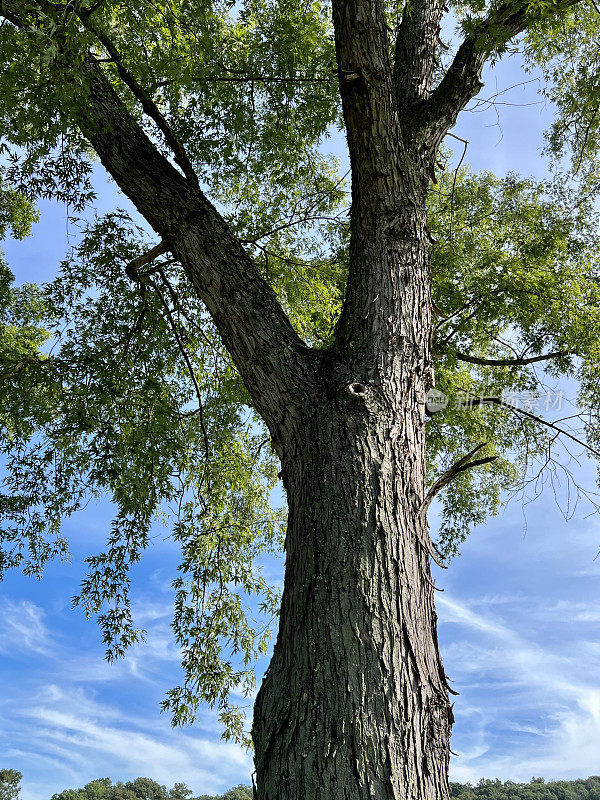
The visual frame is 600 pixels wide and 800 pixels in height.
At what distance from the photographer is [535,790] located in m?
23.1

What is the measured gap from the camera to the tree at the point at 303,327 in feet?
8.39

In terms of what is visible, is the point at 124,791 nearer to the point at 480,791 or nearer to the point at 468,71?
the point at 480,791

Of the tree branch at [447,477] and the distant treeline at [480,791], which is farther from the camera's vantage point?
the distant treeline at [480,791]

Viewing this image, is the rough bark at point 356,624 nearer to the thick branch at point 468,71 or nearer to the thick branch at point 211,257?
the thick branch at point 211,257

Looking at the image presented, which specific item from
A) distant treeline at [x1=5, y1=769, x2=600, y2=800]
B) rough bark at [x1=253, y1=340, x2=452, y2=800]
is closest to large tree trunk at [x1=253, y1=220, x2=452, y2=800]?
rough bark at [x1=253, y1=340, x2=452, y2=800]

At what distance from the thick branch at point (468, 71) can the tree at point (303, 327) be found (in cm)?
3

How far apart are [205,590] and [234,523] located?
694 mm

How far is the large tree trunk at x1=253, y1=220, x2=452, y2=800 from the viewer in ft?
7.41

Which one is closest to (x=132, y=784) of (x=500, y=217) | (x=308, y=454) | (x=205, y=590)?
(x=205, y=590)

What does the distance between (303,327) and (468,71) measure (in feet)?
10.8

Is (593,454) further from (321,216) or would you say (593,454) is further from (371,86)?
(371,86)

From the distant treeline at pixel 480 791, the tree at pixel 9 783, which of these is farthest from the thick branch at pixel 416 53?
the tree at pixel 9 783

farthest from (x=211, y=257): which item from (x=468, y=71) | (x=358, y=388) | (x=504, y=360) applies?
(x=504, y=360)

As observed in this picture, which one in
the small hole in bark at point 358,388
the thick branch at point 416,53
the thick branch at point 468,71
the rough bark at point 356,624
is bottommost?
the rough bark at point 356,624
